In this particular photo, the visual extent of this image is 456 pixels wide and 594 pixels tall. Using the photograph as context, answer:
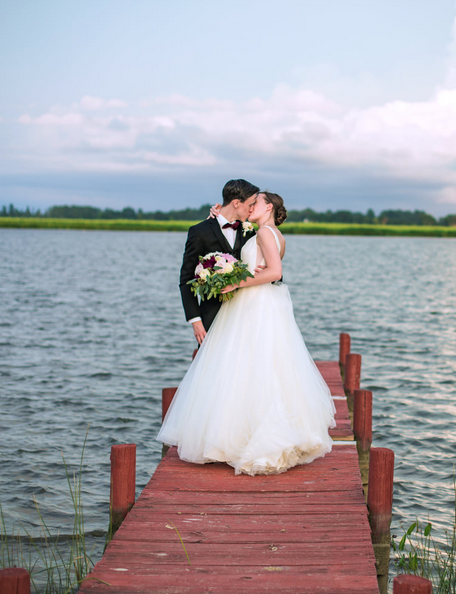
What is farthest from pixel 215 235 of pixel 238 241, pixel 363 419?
pixel 363 419

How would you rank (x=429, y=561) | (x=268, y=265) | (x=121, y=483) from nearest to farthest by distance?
1. (x=121, y=483)
2. (x=268, y=265)
3. (x=429, y=561)

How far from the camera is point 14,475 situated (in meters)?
8.40

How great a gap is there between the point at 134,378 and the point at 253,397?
9.27 metres

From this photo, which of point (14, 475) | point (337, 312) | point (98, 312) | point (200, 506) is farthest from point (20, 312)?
point (200, 506)

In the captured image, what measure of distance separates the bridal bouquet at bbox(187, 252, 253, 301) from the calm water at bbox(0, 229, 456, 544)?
3.33m

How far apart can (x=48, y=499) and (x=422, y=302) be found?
26.8 metres

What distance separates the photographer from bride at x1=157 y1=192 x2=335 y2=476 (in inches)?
209

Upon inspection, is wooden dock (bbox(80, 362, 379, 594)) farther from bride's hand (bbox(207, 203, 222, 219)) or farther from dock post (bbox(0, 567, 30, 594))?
bride's hand (bbox(207, 203, 222, 219))

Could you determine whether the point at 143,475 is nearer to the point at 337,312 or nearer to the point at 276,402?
the point at 276,402

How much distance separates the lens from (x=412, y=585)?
2.92m

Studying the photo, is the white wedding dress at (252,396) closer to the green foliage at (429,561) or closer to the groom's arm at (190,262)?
the groom's arm at (190,262)

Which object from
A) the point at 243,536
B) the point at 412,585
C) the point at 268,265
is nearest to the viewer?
the point at 412,585

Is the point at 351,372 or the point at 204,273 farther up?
the point at 204,273

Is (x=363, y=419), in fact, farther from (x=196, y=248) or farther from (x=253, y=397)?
(x=196, y=248)
